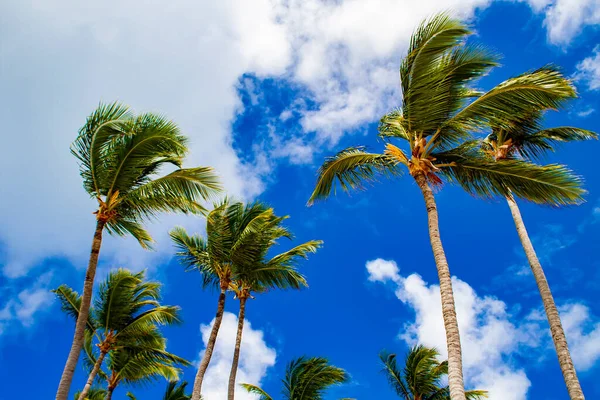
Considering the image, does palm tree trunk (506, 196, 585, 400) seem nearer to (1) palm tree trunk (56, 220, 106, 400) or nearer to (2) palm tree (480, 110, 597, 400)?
(2) palm tree (480, 110, 597, 400)

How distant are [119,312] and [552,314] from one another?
14.2 meters

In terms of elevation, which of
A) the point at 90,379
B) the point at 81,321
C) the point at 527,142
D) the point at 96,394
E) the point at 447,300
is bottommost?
the point at 447,300

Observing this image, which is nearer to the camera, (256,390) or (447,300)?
(447,300)

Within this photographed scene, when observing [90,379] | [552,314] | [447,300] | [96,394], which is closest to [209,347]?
[90,379]

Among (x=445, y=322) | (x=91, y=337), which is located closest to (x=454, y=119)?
(x=445, y=322)

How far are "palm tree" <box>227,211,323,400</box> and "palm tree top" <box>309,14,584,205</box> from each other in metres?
6.55

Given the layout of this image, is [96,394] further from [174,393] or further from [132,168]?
A: [132,168]

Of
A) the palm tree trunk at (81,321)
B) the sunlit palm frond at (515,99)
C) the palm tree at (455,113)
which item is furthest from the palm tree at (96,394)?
the sunlit palm frond at (515,99)

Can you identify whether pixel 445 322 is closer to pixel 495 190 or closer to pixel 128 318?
pixel 495 190

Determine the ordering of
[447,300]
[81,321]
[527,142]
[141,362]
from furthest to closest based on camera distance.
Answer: [141,362] → [527,142] → [81,321] → [447,300]

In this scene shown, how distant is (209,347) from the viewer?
15719 millimetres

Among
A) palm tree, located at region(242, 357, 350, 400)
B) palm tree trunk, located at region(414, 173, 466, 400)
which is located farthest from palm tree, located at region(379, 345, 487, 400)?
palm tree trunk, located at region(414, 173, 466, 400)

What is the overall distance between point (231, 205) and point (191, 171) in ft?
15.1

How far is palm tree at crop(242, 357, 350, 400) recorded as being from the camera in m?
19.9
